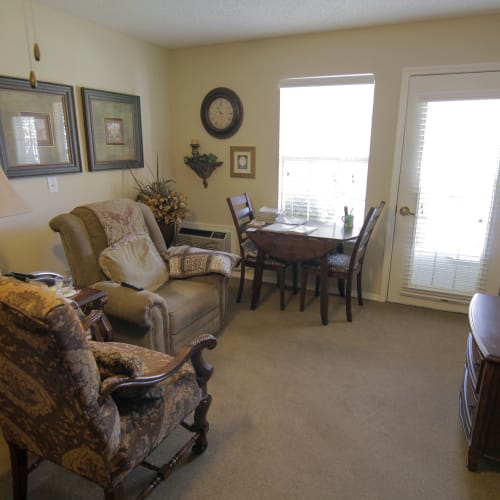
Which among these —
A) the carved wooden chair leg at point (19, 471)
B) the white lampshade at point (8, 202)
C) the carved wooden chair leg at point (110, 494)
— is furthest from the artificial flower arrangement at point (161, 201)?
Answer: the carved wooden chair leg at point (110, 494)

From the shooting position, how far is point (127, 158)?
3.71m

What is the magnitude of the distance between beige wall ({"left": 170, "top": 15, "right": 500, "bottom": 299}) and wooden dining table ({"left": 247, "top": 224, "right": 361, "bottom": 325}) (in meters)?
0.62

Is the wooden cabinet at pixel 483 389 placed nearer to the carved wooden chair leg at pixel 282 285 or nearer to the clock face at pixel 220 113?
the carved wooden chair leg at pixel 282 285

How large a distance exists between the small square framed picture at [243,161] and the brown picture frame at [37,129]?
1.52 m

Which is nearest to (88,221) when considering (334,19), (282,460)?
(282,460)

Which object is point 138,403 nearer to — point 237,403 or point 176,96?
point 237,403

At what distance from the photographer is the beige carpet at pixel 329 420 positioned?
1703mm

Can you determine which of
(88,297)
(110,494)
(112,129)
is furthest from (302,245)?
(110,494)

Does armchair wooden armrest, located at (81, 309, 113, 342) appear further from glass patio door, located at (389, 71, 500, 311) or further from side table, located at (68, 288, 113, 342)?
glass patio door, located at (389, 71, 500, 311)

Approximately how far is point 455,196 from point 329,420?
218cm

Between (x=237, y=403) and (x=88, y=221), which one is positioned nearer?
(x=237, y=403)

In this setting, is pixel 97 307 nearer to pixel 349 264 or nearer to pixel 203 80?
pixel 349 264

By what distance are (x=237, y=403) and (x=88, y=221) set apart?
1545mm

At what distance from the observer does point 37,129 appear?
2844mm
